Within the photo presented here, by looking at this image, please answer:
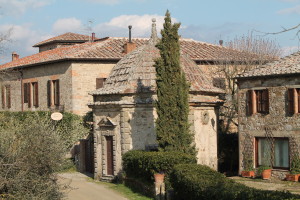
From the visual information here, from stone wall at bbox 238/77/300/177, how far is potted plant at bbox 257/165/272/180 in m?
0.64

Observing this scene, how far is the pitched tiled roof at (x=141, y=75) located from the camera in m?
26.2

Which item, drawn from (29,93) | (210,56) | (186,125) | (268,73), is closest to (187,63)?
(268,73)

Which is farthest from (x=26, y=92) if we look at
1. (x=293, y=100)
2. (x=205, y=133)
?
(x=293, y=100)

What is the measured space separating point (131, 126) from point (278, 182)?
25.2ft

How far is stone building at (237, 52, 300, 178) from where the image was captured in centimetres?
2566

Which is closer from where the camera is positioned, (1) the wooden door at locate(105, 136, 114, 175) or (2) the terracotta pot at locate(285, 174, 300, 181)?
(2) the terracotta pot at locate(285, 174, 300, 181)

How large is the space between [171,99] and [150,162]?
2.89 m

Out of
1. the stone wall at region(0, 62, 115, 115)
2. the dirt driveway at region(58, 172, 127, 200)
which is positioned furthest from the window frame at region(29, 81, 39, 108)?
the dirt driveway at region(58, 172, 127, 200)

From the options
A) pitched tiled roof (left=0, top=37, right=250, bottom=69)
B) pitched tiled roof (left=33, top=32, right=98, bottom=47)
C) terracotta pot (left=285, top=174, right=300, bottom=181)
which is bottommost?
terracotta pot (left=285, top=174, right=300, bottom=181)

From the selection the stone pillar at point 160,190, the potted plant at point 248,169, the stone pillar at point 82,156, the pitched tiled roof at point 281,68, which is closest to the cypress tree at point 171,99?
the stone pillar at point 160,190

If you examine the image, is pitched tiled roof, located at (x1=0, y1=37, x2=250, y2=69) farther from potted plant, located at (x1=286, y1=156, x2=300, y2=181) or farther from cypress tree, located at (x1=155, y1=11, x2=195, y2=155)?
potted plant, located at (x1=286, y1=156, x2=300, y2=181)

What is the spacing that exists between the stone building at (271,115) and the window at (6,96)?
20966 millimetres

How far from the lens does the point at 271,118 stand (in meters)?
26.8

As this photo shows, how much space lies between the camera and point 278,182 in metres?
25.4
